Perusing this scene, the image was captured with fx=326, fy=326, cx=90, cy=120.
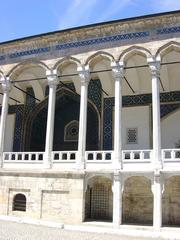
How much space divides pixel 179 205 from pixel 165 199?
21.3 inches

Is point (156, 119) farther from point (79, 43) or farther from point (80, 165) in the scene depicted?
point (79, 43)

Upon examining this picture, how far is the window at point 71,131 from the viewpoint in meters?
17.0

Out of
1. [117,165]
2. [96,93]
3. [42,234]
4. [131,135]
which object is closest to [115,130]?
[117,165]

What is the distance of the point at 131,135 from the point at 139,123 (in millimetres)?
686

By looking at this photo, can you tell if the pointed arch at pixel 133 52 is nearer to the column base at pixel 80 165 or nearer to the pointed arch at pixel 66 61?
the pointed arch at pixel 66 61

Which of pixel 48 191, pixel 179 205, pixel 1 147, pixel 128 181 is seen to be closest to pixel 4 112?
pixel 1 147

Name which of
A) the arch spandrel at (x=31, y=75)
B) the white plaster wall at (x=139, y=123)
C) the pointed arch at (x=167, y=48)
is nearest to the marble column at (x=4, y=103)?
the arch spandrel at (x=31, y=75)

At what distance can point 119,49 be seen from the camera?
12570mm

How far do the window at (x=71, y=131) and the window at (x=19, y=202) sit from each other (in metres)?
4.75

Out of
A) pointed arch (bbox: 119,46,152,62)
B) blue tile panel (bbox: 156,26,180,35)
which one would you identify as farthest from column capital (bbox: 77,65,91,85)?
blue tile panel (bbox: 156,26,180,35)

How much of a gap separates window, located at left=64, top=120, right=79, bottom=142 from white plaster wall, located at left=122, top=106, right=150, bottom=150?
106 inches

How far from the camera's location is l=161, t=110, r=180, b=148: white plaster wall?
14.8 metres

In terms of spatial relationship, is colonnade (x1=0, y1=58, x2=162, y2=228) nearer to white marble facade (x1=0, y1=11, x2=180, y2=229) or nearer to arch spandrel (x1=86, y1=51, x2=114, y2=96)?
white marble facade (x1=0, y1=11, x2=180, y2=229)

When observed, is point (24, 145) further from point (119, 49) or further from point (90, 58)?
point (119, 49)
